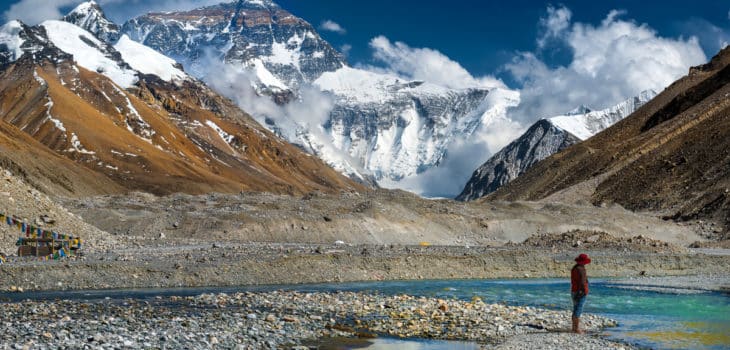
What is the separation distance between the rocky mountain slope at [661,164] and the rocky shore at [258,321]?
7464 cm

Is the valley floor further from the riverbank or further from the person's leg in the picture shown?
the person's leg

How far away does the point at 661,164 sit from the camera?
140 m

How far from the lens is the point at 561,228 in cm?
9331

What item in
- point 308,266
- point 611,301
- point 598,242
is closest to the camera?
point 611,301

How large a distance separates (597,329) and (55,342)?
18.3 metres

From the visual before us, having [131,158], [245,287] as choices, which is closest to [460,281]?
[245,287]

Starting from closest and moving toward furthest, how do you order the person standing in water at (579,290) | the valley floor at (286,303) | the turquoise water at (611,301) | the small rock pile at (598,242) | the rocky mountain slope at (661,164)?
the valley floor at (286,303) → the turquoise water at (611,301) → the person standing in water at (579,290) → the small rock pile at (598,242) → the rocky mountain slope at (661,164)

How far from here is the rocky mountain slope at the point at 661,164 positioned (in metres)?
118

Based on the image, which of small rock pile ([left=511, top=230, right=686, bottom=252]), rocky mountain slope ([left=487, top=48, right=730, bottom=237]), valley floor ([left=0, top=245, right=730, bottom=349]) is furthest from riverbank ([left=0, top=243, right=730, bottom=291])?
rocky mountain slope ([left=487, top=48, right=730, bottom=237])

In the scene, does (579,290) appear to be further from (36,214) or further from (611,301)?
(36,214)

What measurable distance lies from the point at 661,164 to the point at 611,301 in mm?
110154

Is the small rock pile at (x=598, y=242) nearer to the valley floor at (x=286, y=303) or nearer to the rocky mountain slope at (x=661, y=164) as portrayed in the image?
the valley floor at (x=286, y=303)

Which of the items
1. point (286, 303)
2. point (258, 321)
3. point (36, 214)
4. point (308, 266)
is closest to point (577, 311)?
point (258, 321)

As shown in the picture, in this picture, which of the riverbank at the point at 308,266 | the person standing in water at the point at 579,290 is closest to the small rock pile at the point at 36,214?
the riverbank at the point at 308,266
